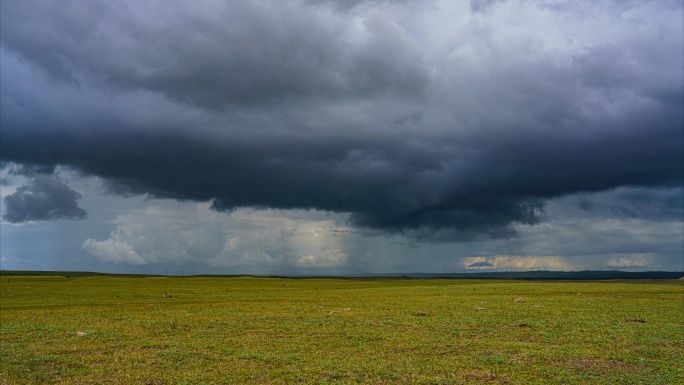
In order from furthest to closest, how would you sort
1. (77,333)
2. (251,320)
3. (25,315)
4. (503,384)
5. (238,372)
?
1. (25,315)
2. (251,320)
3. (77,333)
4. (238,372)
5. (503,384)

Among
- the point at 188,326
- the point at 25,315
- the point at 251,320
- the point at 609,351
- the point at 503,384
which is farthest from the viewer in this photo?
the point at 25,315

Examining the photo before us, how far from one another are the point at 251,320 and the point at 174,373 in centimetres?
1764

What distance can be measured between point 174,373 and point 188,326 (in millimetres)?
14643

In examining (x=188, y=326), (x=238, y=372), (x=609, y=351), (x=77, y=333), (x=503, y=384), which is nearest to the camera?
(x=503, y=384)

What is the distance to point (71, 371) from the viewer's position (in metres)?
20.7

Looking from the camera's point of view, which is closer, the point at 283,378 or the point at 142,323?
the point at 283,378

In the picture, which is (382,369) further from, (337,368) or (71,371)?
(71,371)

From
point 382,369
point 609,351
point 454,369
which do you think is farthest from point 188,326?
point 609,351

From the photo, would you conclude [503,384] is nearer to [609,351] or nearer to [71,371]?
[609,351]

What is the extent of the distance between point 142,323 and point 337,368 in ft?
70.3

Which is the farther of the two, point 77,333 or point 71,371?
point 77,333

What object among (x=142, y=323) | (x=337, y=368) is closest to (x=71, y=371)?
(x=337, y=368)

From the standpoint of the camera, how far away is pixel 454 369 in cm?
2006

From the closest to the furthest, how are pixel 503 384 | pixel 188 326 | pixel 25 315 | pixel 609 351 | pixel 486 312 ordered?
pixel 503 384 < pixel 609 351 < pixel 188 326 < pixel 486 312 < pixel 25 315
